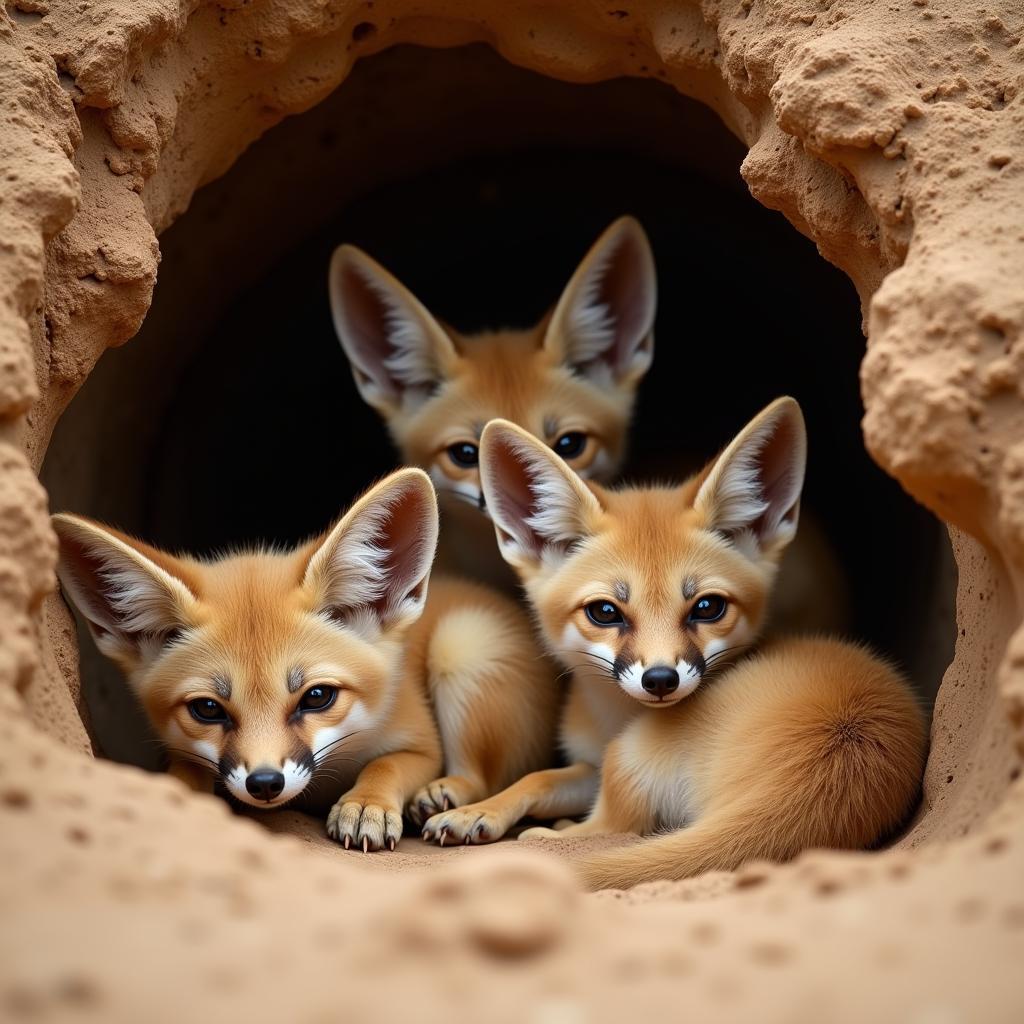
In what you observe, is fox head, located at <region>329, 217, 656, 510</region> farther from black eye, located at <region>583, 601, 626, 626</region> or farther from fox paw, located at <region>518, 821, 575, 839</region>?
fox paw, located at <region>518, 821, 575, 839</region>

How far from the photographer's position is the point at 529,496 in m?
3.40

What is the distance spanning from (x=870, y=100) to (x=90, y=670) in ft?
9.95

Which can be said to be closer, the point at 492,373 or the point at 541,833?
the point at 541,833

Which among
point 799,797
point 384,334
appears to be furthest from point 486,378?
point 799,797

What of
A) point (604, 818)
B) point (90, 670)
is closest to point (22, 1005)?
point (604, 818)

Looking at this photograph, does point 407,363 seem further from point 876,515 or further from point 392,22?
point 876,515

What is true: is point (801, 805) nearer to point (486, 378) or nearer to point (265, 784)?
point (265, 784)

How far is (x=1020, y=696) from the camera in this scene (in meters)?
1.85

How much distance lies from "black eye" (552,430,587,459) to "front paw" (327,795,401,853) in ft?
5.18

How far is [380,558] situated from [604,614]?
24.6 inches

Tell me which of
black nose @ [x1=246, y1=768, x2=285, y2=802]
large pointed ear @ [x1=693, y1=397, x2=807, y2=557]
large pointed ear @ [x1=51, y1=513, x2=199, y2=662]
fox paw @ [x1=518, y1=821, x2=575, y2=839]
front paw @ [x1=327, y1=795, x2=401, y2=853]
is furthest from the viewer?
large pointed ear @ [x1=693, y1=397, x2=807, y2=557]

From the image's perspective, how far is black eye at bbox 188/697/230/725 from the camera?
288 centimetres

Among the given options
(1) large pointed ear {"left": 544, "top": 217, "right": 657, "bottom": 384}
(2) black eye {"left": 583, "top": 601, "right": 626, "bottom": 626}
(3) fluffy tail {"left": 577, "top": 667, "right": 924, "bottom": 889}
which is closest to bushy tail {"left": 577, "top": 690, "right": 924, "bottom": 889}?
(3) fluffy tail {"left": 577, "top": 667, "right": 924, "bottom": 889}

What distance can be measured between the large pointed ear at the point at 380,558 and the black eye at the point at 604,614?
455mm
